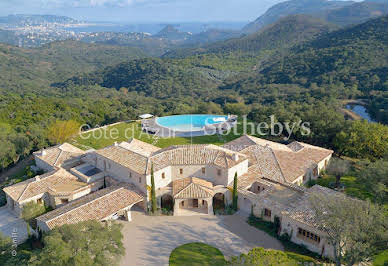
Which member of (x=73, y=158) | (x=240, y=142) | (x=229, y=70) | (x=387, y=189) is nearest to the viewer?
(x=387, y=189)

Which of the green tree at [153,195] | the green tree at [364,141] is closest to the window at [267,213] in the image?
the green tree at [153,195]

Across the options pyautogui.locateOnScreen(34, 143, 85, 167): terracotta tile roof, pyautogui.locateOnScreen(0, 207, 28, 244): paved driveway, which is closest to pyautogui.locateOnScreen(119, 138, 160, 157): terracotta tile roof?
pyautogui.locateOnScreen(34, 143, 85, 167): terracotta tile roof

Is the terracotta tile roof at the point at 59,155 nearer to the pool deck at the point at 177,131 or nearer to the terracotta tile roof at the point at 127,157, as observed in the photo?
the terracotta tile roof at the point at 127,157

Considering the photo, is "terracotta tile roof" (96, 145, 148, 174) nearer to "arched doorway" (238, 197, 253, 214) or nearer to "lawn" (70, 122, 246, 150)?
"arched doorway" (238, 197, 253, 214)

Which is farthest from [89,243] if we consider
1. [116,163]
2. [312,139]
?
[312,139]

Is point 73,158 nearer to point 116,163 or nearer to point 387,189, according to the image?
point 116,163

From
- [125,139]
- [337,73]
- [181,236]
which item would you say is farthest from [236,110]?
[181,236]

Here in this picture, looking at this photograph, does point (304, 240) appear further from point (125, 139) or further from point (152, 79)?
point (152, 79)
